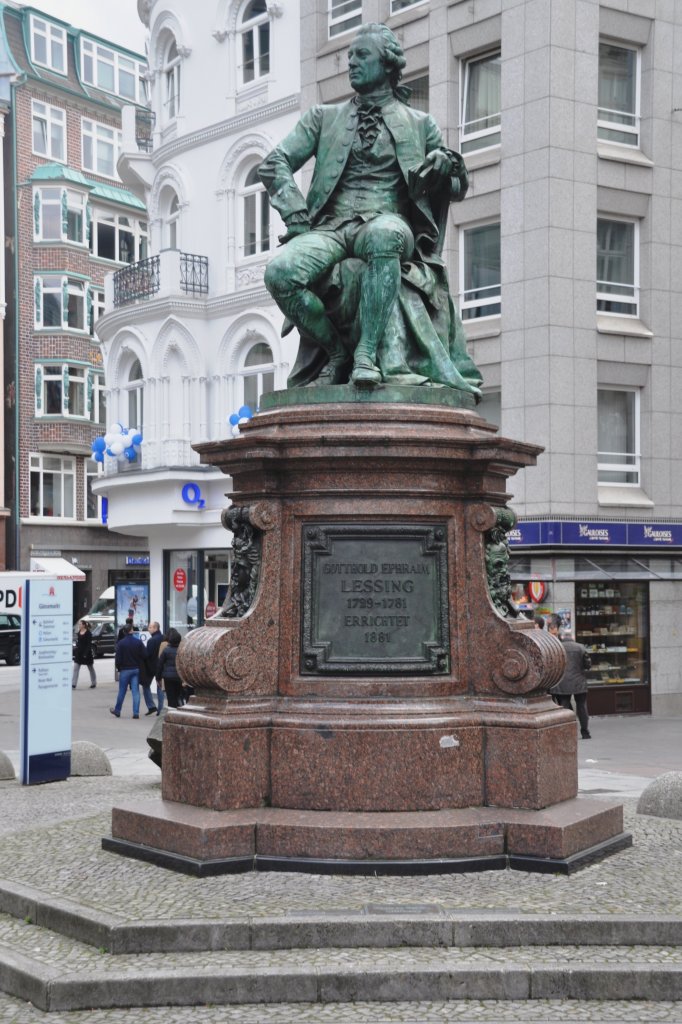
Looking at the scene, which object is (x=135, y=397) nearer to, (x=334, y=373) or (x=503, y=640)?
(x=334, y=373)

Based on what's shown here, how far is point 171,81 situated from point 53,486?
22134 millimetres

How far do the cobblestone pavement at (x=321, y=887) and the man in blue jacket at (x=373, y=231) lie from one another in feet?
10.8

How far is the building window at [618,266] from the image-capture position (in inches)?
1001

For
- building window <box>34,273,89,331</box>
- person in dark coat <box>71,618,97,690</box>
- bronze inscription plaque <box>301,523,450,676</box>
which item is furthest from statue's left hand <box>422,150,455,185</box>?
building window <box>34,273,89,331</box>

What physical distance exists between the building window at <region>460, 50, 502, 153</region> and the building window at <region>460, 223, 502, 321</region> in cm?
165

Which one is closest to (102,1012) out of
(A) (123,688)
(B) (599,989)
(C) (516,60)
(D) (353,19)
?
(B) (599,989)

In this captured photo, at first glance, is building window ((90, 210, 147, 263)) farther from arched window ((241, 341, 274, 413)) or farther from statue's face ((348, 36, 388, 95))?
statue's face ((348, 36, 388, 95))

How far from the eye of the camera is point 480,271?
26.1 meters

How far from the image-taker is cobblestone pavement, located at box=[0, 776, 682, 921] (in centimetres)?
679

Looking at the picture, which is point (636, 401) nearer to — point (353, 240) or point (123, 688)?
point (123, 688)

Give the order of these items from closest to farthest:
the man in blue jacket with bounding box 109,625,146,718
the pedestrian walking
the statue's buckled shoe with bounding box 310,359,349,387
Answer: the statue's buckled shoe with bounding box 310,359,349,387, the man in blue jacket with bounding box 109,625,146,718, the pedestrian walking

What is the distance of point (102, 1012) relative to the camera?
19.9 ft

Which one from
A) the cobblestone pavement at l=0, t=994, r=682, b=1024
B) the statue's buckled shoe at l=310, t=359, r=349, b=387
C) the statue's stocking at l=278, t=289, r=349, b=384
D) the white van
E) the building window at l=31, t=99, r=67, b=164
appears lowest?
the white van

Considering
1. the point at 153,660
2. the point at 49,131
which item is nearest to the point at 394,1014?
the point at 153,660
